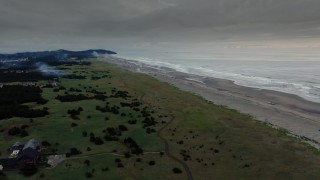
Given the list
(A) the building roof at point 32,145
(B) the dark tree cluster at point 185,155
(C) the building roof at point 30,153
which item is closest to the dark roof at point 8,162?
(C) the building roof at point 30,153

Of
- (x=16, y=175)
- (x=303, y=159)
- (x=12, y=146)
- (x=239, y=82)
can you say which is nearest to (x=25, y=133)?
(x=12, y=146)

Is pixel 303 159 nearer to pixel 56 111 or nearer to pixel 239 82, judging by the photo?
pixel 56 111

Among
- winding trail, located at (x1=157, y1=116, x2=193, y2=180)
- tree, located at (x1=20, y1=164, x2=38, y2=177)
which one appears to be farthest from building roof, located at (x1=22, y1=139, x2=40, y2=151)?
winding trail, located at (x1=157, y1=116, x2=193, y2=180)

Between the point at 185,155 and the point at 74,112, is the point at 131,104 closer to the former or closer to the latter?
the point at 74,112

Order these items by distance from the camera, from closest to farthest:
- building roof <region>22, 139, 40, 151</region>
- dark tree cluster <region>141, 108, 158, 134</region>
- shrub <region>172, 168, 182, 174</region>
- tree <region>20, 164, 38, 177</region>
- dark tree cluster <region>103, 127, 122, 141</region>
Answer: tree <region>20, 164, 38, 177</region>, shrub <region>172, 168, 182, 174</region>, building roof <region>22, 139, 40, 151</region>, dark tree cluster <region>103, 127, 122, 141</region>, dark tree cluster <region>141, 108, 158, 134</region>

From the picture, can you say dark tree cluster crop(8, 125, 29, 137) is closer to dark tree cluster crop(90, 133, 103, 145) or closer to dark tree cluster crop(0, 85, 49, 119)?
Result: dark tree cluster crop(0, 85, 49, 119)

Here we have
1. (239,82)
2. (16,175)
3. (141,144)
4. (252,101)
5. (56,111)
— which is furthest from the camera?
(239,82)
